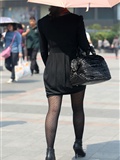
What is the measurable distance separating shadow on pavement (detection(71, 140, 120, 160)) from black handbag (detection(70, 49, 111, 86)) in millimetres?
995

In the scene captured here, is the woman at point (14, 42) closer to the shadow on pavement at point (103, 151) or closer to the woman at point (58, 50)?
the shadow on pavement at point (103, 151)

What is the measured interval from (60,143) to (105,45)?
3386 cm

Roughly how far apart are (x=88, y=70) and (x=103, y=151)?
1.28 meters

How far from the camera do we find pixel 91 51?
550 centimetres

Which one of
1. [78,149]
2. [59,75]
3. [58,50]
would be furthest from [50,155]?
[58,50]

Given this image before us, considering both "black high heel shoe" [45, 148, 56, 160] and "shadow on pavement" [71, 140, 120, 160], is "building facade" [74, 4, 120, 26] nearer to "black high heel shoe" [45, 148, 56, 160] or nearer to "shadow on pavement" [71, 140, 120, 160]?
"shadow on pavement" [71, 140, 120, 160]

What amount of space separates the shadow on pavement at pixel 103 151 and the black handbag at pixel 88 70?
1.00 m

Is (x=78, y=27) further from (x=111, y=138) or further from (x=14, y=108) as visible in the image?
(x=14, y=108)

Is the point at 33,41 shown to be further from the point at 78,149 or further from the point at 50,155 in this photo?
the point at 50,155

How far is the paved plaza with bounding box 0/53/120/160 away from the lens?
6.13 m

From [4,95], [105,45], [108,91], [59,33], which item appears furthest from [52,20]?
[105,45]

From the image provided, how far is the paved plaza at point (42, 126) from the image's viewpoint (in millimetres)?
6133

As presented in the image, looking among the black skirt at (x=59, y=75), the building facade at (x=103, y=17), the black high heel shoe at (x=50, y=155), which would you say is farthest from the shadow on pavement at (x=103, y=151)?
the building facade at (x=103, y=17)

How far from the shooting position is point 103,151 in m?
6.17
